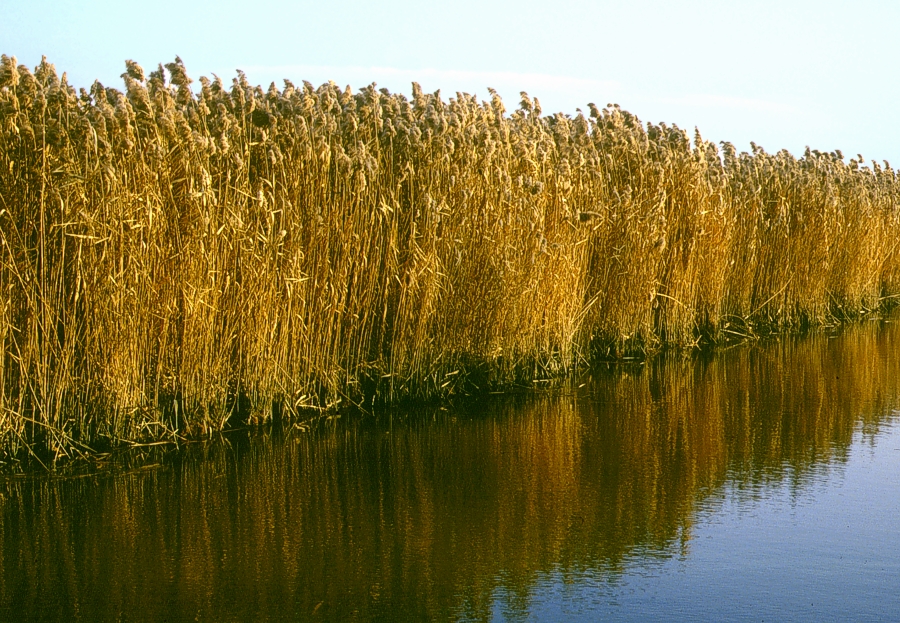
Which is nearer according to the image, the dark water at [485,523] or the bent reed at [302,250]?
the dark water at [485,523]

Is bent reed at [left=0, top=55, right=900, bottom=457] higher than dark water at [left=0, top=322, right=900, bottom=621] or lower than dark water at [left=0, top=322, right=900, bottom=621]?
higher

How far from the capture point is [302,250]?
6.14 meters

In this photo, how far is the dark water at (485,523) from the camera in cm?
338

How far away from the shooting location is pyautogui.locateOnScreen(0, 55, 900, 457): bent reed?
16.9ft

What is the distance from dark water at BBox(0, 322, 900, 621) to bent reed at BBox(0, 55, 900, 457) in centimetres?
42

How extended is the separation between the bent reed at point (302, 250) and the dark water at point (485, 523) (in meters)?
0.42

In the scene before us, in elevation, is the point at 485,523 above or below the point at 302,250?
below

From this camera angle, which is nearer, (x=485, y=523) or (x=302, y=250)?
(x=485, y=523)

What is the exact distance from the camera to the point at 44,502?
4.53 metres

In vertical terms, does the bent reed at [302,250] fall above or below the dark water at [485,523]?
above

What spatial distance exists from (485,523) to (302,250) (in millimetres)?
2462

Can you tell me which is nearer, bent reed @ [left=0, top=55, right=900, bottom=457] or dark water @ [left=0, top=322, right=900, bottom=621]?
dark water @ [left=0, top=322, right=900, bottom=621]

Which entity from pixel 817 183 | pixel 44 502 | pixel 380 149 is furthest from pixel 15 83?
pixel 817 183

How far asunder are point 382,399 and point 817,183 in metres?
7.66
